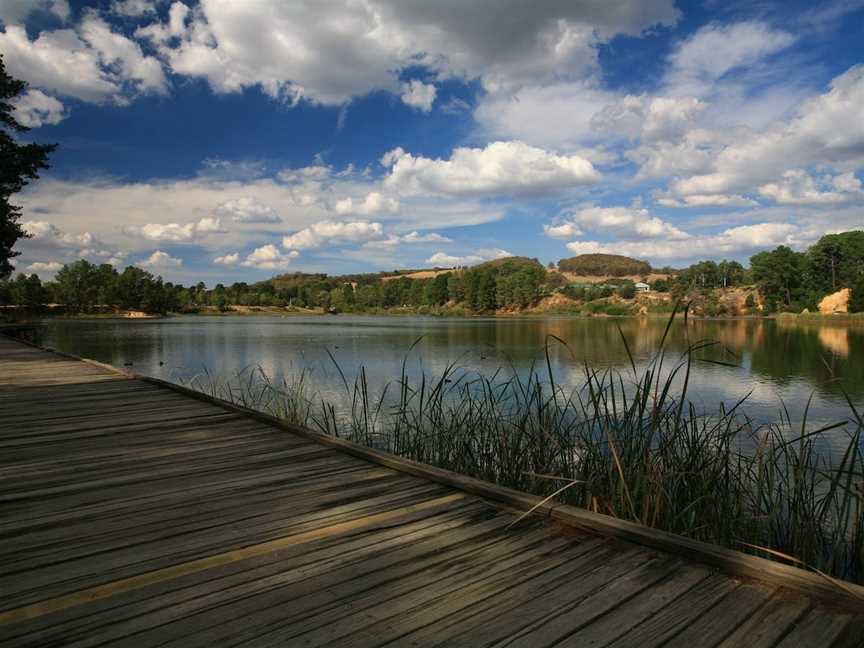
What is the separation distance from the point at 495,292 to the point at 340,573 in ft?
345

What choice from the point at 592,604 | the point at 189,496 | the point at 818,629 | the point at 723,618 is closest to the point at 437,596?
the point at 592,604

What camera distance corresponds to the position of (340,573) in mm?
1878

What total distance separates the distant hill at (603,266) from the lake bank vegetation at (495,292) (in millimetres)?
5869

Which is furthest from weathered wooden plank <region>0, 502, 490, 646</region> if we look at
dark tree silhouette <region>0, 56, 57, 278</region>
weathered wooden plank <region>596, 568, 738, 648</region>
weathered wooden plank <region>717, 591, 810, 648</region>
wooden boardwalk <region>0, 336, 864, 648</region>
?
dark tree silhouette <region>0, 56, 57, 278</region>

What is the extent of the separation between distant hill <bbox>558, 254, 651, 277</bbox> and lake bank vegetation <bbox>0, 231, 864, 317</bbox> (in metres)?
5.87

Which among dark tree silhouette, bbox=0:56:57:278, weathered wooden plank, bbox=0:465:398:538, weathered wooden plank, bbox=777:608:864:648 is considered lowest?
weathered wooden plank, bbox=0:465:398:538

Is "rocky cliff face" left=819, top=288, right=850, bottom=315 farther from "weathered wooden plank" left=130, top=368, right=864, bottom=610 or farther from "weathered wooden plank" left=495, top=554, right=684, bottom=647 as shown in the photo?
"weathered wooden plank" left=495, top=554, right=684, bottom=647

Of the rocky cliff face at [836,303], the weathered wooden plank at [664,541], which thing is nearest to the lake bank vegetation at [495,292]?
the rocky cliff face at [836,303]

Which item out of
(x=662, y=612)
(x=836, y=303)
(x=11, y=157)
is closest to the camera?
(x=662, y=612)

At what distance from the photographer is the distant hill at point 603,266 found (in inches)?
6294

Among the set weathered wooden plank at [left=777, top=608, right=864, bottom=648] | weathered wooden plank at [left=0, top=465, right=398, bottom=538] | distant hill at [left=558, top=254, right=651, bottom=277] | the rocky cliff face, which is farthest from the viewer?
distant hill at [left=558, top=254, right=651, bottom=277]

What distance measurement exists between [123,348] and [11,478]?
22590mm

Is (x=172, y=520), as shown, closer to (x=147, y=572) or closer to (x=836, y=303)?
(x=147, y=572)

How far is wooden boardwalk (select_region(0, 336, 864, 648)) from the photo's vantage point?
154 centimetres
